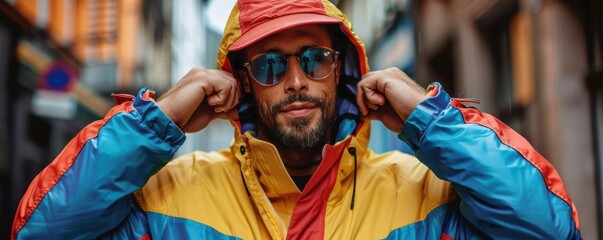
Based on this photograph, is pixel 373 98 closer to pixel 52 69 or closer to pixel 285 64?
pixel 285 64

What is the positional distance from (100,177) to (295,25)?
0.92 metres

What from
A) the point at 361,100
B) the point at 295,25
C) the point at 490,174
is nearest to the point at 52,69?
Result: the point at 295,25

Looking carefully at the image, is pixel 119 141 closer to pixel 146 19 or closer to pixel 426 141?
pixel 426 141

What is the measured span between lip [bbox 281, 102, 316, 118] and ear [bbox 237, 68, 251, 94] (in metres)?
0.32

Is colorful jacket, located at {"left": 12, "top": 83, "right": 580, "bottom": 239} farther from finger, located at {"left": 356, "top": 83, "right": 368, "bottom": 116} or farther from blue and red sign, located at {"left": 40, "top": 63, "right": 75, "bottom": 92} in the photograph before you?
blue and red sign, located at {"left": 40, "top": 63, "right": 75, "bottom": 92}

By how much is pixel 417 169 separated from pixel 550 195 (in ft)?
1.84

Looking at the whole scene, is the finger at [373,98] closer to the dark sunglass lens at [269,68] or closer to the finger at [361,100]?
the finger at [361,100]

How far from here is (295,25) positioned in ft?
9.01

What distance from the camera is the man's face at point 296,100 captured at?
9.00ft

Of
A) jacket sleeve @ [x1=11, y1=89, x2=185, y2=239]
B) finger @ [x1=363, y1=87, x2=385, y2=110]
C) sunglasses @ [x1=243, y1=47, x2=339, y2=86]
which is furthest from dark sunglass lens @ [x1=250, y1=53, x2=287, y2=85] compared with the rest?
jacket sleeve @ [x1=11, y1=89, x2=185, y2=239]

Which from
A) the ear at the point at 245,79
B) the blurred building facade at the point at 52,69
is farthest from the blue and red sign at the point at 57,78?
the ear at the point at 245,79

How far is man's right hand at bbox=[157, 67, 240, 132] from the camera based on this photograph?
2553 millimetres

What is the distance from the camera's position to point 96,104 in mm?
15953

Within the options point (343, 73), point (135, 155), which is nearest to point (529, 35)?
point (343, 73)
